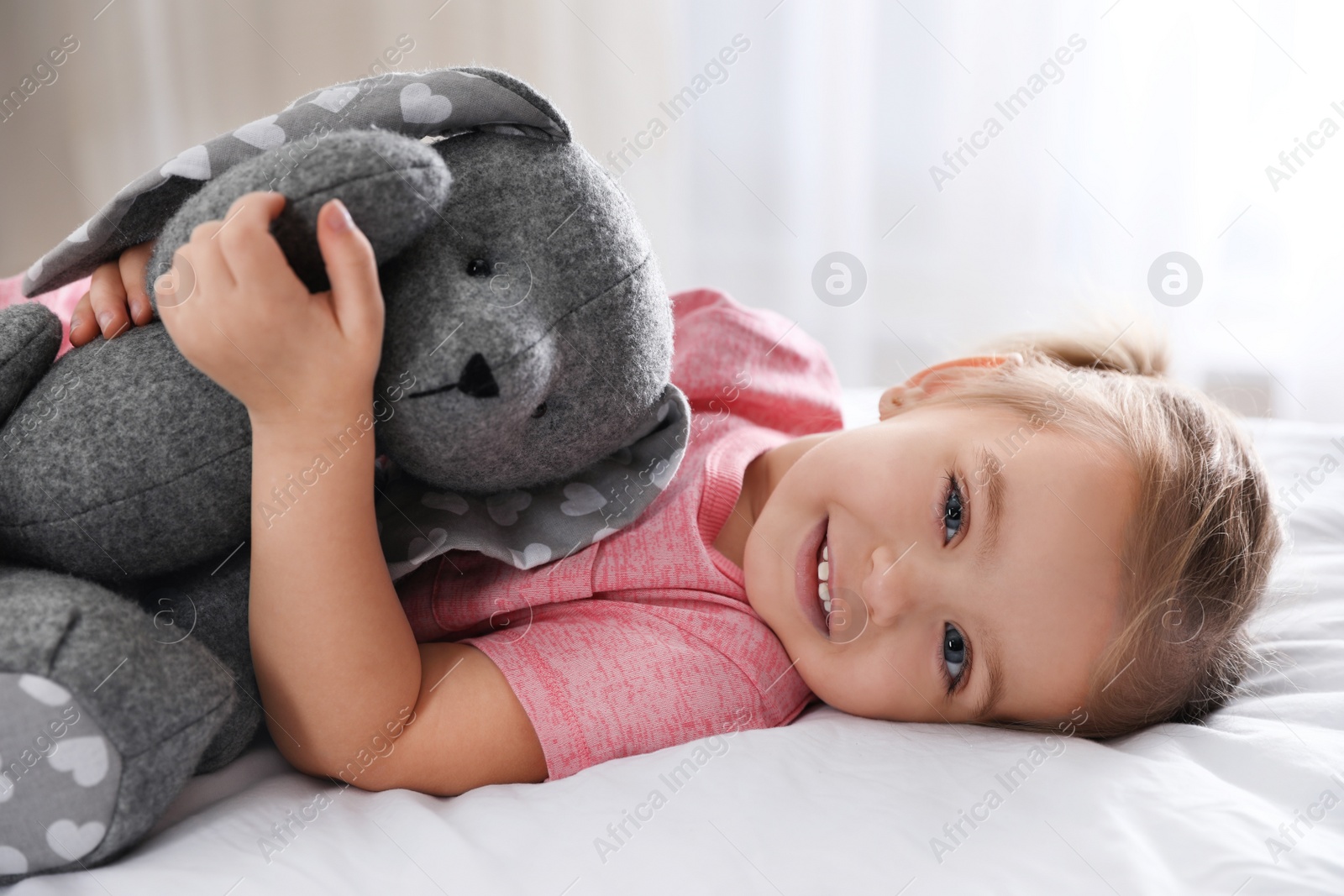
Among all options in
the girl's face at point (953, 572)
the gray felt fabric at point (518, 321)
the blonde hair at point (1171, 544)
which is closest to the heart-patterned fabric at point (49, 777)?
the gray felt fabric at point (518, 321)

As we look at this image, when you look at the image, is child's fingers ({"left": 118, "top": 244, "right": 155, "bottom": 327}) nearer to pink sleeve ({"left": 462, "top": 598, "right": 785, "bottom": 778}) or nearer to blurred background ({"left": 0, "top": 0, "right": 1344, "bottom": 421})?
pink sleeve ({"left": 462, "top": 598, "right": 785, "bottom": 778})

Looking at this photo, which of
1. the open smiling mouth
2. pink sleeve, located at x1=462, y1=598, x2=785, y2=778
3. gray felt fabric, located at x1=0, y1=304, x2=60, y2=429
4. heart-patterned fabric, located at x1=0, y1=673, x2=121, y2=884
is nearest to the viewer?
heart-patterned fabric, located at x1=0, y1=673, x2=121, y2=884

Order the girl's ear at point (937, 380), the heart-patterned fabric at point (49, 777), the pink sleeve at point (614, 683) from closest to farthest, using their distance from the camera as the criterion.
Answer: the heart-patterned fabric at point (49, 777) < the pink sleeve at point (614, 683) < the girl's ear at point (937, 380)

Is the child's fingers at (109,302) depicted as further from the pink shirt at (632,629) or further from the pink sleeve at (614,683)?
the pink sleeve at (614,683)

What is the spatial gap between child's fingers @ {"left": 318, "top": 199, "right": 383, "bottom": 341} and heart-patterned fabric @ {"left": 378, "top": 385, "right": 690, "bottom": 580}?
8.0 inches

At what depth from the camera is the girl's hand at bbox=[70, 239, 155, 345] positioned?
→ 605 millimetres

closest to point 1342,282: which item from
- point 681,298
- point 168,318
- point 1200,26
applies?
point 1200,26

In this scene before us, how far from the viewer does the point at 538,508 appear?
73 centimetres

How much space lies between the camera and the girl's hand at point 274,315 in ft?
1.61

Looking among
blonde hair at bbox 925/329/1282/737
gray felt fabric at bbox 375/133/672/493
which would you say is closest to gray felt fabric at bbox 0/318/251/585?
gray felt fabric at bbox 375/133/672/493

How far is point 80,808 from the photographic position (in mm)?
494

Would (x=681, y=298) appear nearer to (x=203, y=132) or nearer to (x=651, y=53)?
(x=651, y=53)

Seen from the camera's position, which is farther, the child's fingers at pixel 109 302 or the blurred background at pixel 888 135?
the blurred background at pixel 888 135

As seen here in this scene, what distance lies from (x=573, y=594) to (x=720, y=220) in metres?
1.51
